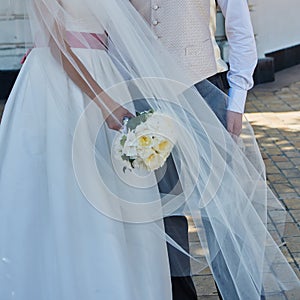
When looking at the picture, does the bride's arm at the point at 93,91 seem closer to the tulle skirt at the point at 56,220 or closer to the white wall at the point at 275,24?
the tulle skirt at the point at 56,220

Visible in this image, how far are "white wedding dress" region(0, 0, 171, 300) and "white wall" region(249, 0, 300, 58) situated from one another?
22.4ft

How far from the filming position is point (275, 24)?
10.2 metres

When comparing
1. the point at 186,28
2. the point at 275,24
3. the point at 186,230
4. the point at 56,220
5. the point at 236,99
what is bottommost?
the point at 275,24

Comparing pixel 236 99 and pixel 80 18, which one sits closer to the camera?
pixel 80 18

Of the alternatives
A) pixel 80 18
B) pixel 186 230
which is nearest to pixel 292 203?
pixel 186 230

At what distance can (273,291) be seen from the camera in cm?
330

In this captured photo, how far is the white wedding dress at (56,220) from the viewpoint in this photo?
296cm

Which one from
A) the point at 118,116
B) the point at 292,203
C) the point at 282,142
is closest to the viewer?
the point at 118,116

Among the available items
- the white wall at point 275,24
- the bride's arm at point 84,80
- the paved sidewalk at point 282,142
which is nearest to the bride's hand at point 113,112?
the bride's arm at point 84,80

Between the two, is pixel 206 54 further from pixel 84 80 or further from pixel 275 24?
pixel 275 24

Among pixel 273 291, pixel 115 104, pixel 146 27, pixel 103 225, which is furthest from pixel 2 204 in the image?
pixel 273 291

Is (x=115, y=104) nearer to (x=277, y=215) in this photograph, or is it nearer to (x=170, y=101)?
(x=170, y=101)

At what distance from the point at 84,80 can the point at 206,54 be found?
501mm

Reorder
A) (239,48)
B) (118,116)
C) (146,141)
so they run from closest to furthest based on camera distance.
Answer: (146,141)
(118,116)
(239,48)
